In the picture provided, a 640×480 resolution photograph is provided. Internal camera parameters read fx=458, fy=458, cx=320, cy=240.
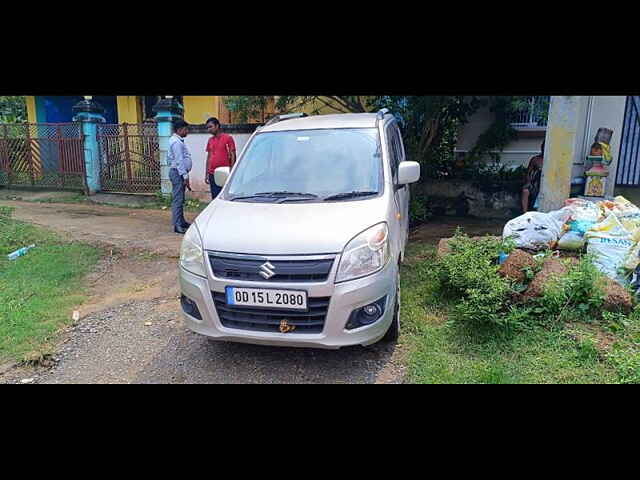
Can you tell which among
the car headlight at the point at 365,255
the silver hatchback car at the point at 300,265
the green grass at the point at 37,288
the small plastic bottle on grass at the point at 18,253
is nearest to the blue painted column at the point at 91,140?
the green grass at the point at 37,288

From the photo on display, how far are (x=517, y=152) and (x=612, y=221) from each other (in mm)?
5308

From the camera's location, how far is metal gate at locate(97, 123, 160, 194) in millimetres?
11141

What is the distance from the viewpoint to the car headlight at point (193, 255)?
3365 mm

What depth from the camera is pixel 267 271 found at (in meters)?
3.12

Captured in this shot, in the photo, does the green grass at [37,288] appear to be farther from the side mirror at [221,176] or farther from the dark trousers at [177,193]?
the side mirror at [221,176]

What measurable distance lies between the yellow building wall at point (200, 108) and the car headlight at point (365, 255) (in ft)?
33.2

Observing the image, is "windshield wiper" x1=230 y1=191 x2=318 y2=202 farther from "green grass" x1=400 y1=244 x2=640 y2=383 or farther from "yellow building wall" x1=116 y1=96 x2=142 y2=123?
"yellow building wall" x1=116 y1=96 x2=142 y2=123

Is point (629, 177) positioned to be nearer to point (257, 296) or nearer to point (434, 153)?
point (434, 153)

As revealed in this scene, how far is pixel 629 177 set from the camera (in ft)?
29.7

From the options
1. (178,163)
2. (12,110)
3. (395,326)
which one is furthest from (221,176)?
(12,110)

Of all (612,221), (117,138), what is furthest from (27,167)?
(612,221)

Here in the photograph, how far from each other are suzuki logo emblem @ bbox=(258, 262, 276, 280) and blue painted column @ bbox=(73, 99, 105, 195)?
10.4 metres

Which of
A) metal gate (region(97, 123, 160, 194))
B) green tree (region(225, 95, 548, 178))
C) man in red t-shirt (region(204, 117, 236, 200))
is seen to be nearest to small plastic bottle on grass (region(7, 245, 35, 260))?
man in red t-shirt (region(204, 117, 236, 200))

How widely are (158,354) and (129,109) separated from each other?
483 inches
